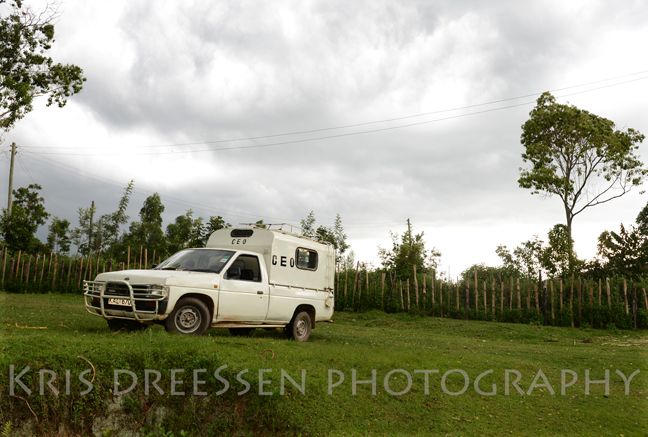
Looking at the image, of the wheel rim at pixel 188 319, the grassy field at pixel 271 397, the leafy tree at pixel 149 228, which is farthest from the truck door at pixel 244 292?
the leafy tree at pixel 149 228

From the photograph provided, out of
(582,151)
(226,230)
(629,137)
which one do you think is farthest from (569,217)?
(226,230)

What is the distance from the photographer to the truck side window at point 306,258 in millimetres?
11514

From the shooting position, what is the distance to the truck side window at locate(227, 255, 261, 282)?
10.1 metres

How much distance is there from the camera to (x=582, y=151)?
94.7ft

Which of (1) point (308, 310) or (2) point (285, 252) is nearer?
(2) point (285, 252)

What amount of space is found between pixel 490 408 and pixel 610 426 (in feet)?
5.35

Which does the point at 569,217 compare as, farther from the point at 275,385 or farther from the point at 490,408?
the point at 275,385

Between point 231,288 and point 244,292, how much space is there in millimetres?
383

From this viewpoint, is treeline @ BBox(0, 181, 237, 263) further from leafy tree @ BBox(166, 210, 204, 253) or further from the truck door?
the truck door

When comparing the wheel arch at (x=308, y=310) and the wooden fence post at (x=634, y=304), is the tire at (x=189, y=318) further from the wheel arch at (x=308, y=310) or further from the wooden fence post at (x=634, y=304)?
the wooden fence post at (x=634, y=304)

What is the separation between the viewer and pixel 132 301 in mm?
8188

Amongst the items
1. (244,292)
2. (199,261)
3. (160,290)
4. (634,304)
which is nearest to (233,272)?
(244,292)

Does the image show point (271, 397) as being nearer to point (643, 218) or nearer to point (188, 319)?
point (188, 319)

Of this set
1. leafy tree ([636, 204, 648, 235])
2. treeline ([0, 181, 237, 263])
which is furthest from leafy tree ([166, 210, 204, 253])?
leafy tree ([636, 204, 648, 235])
